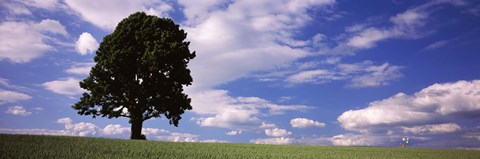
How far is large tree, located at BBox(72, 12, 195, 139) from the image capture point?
124 ft

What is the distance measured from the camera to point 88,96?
38.5m

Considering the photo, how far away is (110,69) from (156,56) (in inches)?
191

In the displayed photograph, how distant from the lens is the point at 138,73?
3856 centimetres

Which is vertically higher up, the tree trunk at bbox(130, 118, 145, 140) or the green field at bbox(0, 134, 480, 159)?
the tree trunk at bbox(130, 118, 145, 140)

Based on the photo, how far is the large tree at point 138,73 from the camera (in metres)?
37.7

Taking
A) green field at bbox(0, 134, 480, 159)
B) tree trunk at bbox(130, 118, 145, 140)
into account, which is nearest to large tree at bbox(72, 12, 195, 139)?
tree trunk at bbox(130, 118, 145, 140)

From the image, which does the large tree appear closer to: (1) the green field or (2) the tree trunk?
(2) the tree trunk

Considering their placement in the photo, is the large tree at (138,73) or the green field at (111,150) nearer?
the green field at (111,150)

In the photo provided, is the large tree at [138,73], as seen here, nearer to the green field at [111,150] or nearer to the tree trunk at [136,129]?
the tree trunk at [136,129]

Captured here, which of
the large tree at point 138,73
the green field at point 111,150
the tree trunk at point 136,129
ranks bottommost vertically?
the green field at point 111,150

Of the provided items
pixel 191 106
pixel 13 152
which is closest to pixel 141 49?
pixel 191 106

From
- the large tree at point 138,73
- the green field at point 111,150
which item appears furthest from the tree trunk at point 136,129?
the green field at point 111,150

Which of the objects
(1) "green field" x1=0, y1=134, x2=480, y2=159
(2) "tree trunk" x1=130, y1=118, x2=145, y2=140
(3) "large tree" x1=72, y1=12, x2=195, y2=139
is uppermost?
(3) "large tree" x1=72, y1=12, x2=195, y2=139

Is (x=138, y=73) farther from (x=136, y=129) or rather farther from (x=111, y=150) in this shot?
(x=111, y=150)
